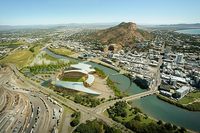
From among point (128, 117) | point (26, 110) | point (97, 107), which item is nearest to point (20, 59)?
point (26, 110)

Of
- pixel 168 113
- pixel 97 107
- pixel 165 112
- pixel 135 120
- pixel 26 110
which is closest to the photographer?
pixel 135 120

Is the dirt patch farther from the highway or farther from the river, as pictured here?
the river

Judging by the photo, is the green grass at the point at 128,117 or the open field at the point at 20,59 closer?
the green grass at the point at 128,117

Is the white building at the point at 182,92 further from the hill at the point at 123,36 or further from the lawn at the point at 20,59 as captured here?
the hill at the point at 123,36

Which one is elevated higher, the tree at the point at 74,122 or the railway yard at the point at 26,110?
the tree at the point at 74,122

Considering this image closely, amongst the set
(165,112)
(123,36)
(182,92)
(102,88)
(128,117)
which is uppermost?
(128,117)

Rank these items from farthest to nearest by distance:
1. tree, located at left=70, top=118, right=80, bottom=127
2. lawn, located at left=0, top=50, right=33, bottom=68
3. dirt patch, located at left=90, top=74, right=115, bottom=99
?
1. lawn, located at left=0, top=50, right=33, bottom=68
2. dirt patch, located at left=90, top=74, right=115, bottom=99
3. tree, located at left=70, top=118, right=80, bottom=127

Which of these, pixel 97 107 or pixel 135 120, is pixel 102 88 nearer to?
pixel 97 107

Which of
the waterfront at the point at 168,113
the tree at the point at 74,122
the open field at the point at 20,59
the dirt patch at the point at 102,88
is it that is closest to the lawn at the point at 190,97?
the waterfront at the point at 168,113

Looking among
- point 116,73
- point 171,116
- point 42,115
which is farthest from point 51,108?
point 116,73

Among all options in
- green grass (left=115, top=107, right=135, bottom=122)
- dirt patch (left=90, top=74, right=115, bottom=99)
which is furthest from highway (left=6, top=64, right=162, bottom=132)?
dirt patch (left=90, top=74, right=115, bottom=99)

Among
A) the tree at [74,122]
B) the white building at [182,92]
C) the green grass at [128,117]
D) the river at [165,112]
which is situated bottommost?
the river at [165,112]

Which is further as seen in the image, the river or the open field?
the open field
